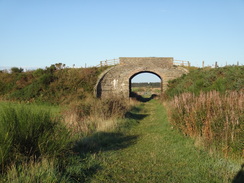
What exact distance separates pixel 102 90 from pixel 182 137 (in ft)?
72.5

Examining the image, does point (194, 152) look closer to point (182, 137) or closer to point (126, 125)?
point (182, 137)

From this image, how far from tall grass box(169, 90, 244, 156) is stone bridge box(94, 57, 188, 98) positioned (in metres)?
21.2

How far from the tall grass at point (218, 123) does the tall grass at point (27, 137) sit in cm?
403

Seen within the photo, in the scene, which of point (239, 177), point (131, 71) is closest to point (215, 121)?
point (239, 177)

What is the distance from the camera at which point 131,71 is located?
30.6 m

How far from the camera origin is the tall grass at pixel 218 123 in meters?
6.04

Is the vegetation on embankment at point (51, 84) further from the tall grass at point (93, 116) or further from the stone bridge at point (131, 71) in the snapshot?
the tall grass at point (93, 116)

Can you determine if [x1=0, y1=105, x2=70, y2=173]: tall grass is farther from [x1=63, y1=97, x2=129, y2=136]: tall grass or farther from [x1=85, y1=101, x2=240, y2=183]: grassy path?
[x1=63, y1=97, x2=129, y2=136]: tall grass

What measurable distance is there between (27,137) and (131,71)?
85.1 feet

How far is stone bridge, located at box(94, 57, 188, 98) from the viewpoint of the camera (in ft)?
99.1

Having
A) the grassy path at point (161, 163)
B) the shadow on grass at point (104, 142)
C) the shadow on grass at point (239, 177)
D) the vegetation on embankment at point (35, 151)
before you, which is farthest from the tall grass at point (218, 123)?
the vegetation on embankment at point (35, 151)

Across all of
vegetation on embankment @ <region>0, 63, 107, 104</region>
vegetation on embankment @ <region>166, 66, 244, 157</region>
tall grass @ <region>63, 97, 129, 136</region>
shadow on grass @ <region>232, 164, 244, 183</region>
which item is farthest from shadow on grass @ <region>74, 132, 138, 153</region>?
vegetation on embankment @ <region>0, 63, 107, 104</region>

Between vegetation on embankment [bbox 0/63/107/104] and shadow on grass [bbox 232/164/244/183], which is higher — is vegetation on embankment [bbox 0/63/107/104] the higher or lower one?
the higher one

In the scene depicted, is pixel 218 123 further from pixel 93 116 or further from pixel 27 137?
pixel 93 116
